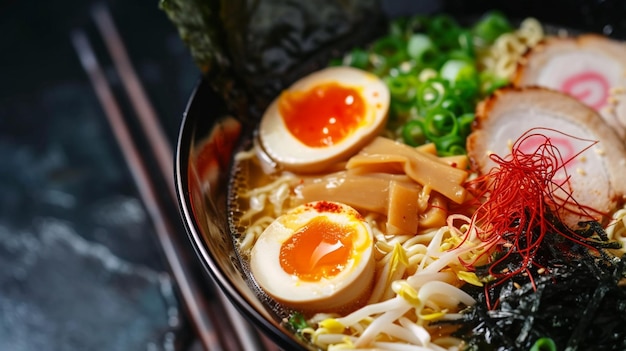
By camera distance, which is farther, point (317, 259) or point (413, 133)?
point (413, 133)

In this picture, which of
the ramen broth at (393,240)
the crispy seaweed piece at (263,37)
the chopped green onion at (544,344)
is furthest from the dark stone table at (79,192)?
the chopped green onion at (544,344)

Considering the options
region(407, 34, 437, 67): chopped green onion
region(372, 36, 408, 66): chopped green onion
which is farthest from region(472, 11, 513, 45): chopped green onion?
region(372, 36, 408, 66): chopped green onion

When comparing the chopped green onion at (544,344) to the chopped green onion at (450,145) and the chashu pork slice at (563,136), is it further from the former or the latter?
the chopped green onion at (450,145)

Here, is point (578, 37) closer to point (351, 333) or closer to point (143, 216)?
point (351, 333)

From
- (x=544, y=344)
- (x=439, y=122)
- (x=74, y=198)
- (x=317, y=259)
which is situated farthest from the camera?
(x=74, y=198)

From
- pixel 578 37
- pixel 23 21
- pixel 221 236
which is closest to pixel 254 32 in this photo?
pixel 221 236

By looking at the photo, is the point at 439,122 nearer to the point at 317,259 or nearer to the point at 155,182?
the point at 317,259

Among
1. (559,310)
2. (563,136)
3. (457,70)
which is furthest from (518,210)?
(457,70)
